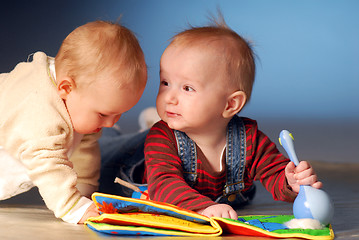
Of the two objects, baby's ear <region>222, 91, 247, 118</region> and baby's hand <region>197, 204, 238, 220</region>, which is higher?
baby's ear <region>222, 91, 247, 118</region>

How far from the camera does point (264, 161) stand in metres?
1.60

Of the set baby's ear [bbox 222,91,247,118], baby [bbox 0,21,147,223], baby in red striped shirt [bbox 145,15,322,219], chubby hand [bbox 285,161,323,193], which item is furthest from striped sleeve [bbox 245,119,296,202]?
baby [bbox 0,21,147,223]

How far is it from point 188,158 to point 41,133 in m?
0.41

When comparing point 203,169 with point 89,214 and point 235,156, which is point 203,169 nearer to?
point 235,156

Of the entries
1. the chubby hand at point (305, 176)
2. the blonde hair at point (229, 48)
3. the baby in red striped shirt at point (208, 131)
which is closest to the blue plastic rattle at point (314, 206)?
the chubby hand at point (305, 176)

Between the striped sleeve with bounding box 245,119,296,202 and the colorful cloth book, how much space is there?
0.91 ft

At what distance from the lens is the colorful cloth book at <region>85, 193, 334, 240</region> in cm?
118

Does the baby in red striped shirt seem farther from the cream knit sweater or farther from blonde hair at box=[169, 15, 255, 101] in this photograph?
the cream knit sweater

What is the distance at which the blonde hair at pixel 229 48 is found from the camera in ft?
4.86

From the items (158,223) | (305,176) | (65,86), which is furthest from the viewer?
(65,86)

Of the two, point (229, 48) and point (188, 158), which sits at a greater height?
point (229, 48)

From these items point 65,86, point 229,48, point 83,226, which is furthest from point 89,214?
point 229,48

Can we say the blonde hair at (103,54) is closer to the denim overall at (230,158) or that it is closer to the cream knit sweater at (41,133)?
the cream knit sweater at (41,133)

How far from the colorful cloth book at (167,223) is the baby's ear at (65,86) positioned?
31 cm
